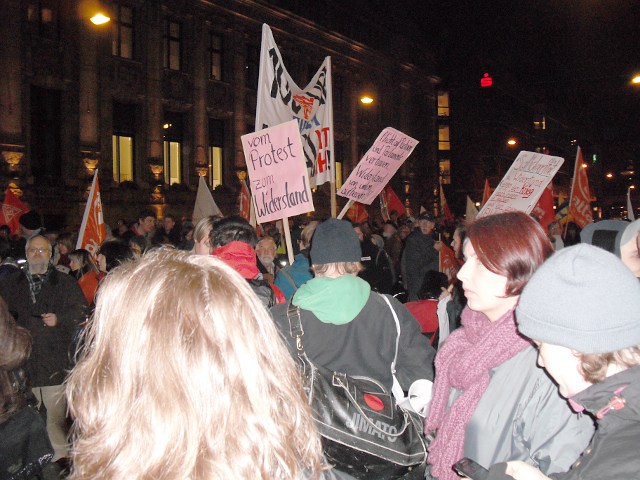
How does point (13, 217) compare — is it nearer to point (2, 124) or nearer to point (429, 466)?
point (2, 124)

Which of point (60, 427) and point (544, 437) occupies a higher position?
point (544, 437)

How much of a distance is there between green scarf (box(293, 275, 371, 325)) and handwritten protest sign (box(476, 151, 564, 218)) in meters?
4.23

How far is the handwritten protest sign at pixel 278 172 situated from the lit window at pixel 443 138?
39.6 meters

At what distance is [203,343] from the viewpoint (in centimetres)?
124

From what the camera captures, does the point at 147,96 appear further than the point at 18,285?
Yes

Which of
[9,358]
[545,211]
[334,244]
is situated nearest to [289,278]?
[334,244]

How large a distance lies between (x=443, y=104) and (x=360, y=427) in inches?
1738

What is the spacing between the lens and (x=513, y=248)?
252 centimetres

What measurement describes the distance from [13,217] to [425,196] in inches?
1179

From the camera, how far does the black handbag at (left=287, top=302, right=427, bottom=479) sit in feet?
6.48

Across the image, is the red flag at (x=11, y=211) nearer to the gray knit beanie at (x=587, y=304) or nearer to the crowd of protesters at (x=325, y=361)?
the crowd of protesters at (x=325, y=361)

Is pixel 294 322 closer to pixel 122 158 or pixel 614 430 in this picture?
pixel 614 430

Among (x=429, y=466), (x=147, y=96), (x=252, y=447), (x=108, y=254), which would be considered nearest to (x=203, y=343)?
(x=252, y=447)

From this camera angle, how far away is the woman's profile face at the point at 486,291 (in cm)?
253
